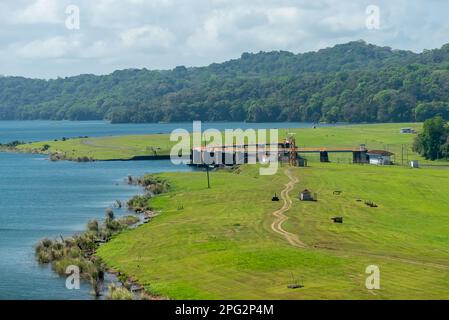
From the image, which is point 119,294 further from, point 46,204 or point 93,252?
point 46,204

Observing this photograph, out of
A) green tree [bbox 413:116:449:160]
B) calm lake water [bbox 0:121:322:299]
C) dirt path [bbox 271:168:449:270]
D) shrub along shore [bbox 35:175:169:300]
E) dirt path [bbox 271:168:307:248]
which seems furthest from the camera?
green tree [bbox 413:116:449:160]

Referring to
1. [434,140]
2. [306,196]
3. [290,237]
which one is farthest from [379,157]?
[290,237]

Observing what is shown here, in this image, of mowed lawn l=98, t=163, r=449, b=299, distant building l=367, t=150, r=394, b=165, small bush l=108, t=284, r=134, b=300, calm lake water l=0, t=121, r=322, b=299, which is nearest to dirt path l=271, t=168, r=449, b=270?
mowed lawn l=98, t=163, r=449, b=299

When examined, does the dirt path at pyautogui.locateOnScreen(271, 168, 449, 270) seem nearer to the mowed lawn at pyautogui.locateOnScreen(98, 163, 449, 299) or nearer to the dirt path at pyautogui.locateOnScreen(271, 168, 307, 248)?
the dirt path at pyautogui.locateOnScreen(271, 168, 307, 248)

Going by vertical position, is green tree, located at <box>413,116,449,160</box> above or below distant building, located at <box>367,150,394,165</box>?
above

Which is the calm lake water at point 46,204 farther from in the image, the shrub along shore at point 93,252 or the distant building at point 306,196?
the distant building at point 306,196

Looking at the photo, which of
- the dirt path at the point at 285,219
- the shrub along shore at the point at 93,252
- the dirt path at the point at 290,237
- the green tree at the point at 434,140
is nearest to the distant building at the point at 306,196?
the dirt path at the point at 285,219

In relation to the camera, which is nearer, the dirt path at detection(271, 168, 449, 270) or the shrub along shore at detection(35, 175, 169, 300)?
the shrub along shore at detection(35, 175, 169, 300)

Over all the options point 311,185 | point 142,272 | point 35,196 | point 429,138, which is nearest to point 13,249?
point 142,272
